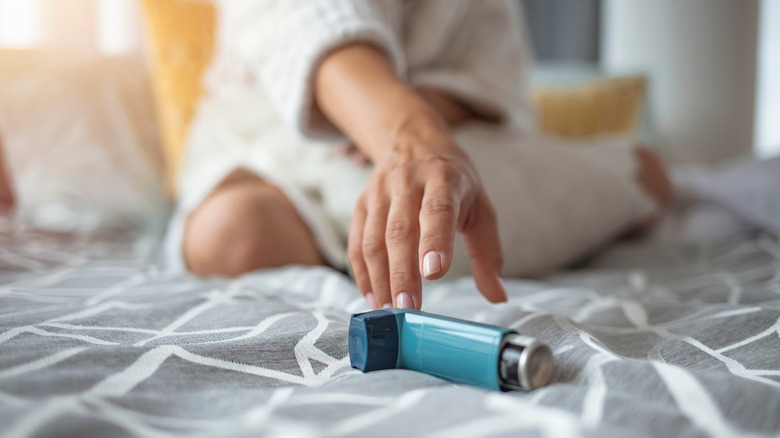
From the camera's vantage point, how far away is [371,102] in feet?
2.16

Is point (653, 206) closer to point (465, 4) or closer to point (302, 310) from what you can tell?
point (465, 4)

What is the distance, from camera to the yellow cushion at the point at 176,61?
1.28 m

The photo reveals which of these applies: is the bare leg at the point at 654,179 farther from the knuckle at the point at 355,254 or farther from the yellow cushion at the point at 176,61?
the yellow cushion at the point at 176,61

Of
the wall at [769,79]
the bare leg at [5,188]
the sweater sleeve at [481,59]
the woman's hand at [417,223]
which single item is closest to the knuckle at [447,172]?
the woman's hand at [417,223]

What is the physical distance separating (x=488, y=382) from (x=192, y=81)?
114cm

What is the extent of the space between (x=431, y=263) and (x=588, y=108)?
1.52 metres

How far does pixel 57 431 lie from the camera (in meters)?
0.28

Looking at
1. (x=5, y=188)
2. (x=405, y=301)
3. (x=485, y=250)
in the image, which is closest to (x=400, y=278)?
(x=405, y=301)

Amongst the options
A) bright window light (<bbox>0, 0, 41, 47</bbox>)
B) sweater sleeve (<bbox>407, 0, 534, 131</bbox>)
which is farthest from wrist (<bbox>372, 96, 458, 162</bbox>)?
bright window light (<bbox>0, 0, 41, 47</bbox>)

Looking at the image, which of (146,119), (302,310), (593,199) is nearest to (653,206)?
(593,199)

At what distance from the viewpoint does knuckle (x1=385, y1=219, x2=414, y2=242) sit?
46 cm

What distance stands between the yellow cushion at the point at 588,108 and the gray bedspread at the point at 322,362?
1092 millimetres

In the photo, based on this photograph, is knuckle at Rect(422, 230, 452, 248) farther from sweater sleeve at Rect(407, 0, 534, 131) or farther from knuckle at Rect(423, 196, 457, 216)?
sweater sleeve at Rect(407, 0, 534, 131)

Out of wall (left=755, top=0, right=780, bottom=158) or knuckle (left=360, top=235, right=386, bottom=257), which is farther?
wall (left=755, top=0, right=780, bottom=158)
